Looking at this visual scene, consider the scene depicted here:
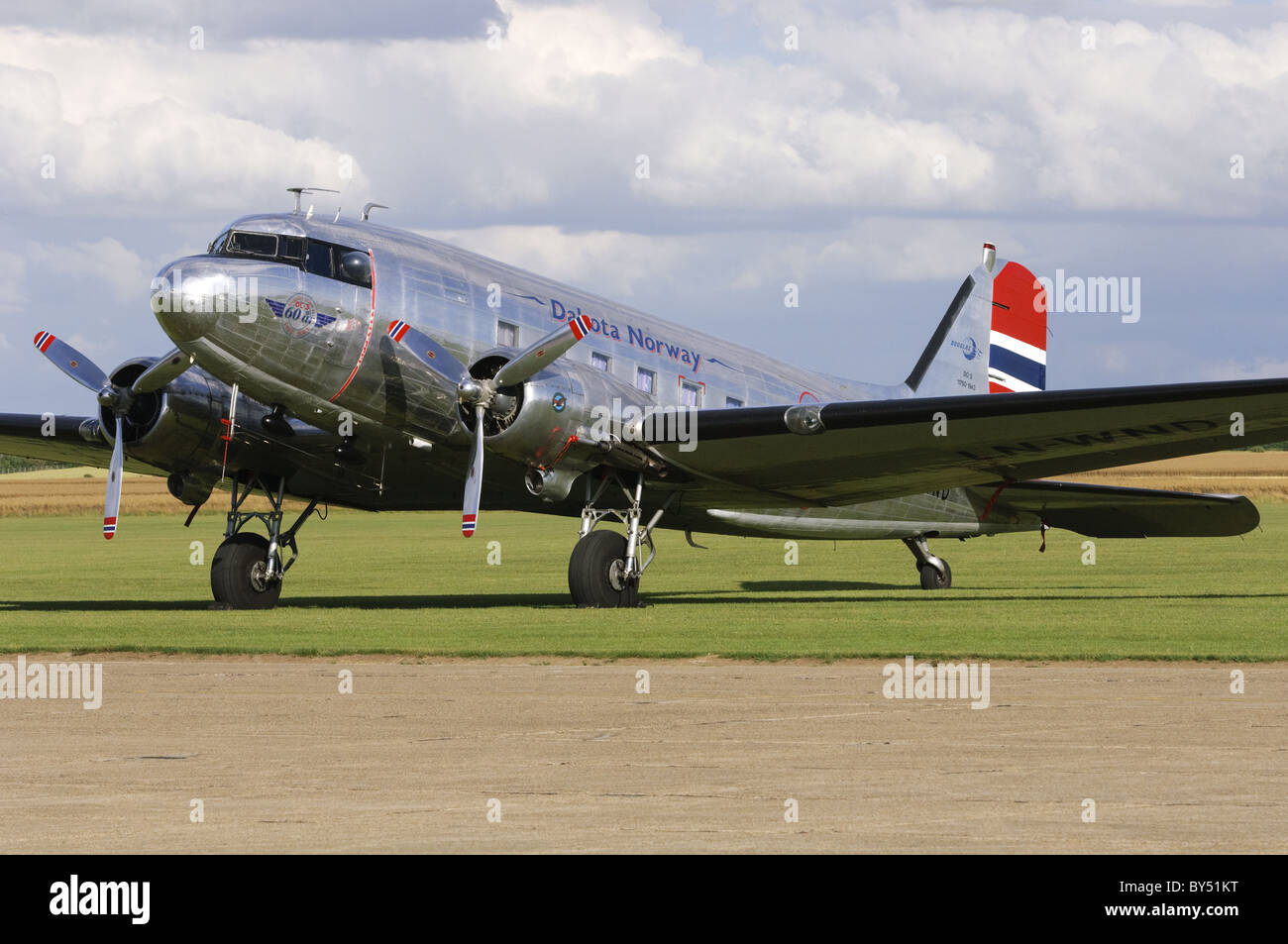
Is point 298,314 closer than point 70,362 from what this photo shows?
Yes

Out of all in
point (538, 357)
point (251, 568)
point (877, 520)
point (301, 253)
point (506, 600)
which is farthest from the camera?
point (877, 520)

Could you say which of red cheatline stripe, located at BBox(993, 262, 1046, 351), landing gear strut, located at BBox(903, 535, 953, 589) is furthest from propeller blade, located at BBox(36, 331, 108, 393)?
red cheatline stripe, located at BBox(993, 262, 1046, 351)

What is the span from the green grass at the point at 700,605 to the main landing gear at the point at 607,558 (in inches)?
20.8

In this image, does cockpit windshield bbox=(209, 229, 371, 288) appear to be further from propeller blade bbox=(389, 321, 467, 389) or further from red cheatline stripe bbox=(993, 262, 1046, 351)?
red cheatline stripe bbox=(993, 262, 1046, 351)

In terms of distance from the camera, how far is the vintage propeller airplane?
20531 millimetres

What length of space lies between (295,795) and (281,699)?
4664 mm

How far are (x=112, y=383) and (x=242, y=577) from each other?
11.3ft

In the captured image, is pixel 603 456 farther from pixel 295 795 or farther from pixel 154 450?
pixel 295 795

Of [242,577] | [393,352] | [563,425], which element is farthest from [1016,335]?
[242,577]

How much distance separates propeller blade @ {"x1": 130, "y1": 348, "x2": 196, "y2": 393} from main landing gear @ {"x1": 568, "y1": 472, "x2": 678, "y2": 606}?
6065mm

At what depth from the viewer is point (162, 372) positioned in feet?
74.7

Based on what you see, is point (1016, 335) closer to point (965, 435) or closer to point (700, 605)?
point (965, 435)

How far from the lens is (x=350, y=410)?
21203 millimetres

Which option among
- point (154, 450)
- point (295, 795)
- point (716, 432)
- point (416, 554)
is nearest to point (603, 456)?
point (716, 432)
